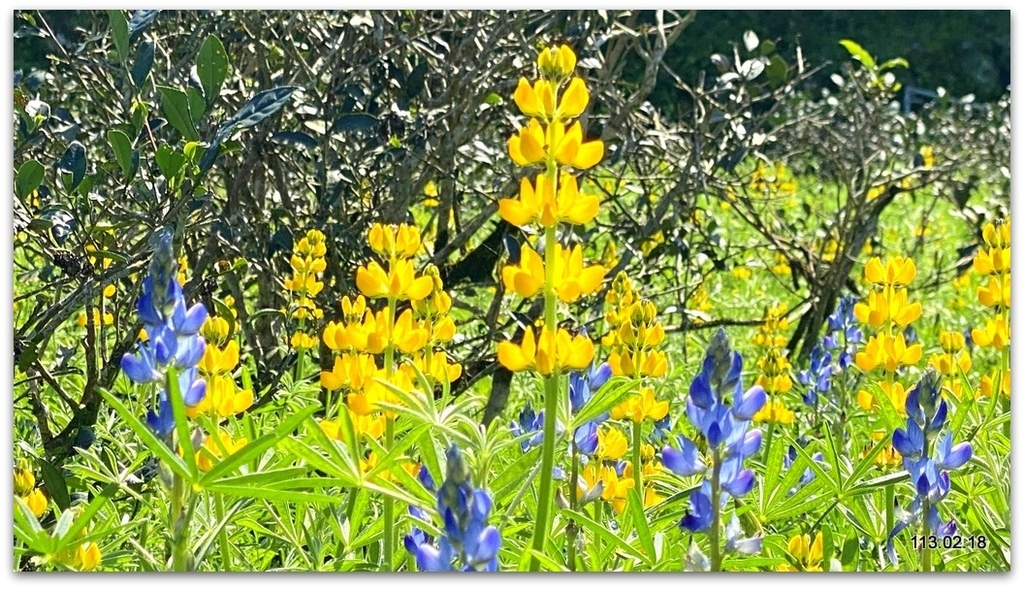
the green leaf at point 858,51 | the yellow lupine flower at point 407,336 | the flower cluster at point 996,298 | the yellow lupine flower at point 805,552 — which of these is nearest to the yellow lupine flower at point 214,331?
the yellow lupine flower at point 407,336

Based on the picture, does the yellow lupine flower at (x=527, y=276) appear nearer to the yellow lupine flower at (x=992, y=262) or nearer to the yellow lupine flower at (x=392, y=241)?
the yellow lupine flower at (x=392, y=241)

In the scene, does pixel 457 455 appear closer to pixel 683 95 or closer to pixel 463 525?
pixel 463 525

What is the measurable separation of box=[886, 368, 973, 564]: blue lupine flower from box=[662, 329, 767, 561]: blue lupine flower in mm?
236

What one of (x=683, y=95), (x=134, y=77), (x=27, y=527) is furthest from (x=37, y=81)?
(x=683, y=95)

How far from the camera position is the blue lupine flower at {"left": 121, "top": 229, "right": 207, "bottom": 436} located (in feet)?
3.67

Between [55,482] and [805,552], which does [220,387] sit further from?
[805,552]

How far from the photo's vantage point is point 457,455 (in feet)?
3.08

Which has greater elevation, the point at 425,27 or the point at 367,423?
the point at 425,27

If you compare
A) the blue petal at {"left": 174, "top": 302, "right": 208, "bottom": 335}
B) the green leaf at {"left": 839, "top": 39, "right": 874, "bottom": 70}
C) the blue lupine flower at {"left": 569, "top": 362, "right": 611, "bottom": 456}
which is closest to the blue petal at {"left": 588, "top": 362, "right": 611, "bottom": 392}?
the blue lupine flower at {"left": 569, "top": 362, "right": 611, "bottom": 456}

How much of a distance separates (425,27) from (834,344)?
1029 millimetres

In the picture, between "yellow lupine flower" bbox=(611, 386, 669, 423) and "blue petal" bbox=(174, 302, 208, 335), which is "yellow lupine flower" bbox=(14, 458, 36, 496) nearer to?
"blue petal" bbox=(174, 302, 208, 335)

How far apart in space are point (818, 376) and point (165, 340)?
4.80 feet

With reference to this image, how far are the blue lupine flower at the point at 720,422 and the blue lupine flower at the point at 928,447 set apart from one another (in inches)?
9.3

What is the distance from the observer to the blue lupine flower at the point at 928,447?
50.3 inches
